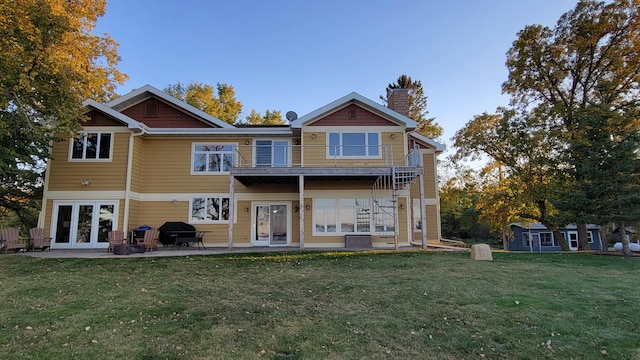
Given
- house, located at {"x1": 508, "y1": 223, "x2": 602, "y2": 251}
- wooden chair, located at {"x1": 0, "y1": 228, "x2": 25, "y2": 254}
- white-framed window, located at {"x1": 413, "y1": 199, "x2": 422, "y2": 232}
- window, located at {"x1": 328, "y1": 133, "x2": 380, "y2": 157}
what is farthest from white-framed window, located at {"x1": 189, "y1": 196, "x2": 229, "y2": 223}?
house, located at {"x1": 508, "y1": 223, "x2": 602, "y2": 251}

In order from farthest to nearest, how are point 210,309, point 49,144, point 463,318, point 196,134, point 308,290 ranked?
point 196,134, point 49,144, point 308,290, point 210,309, point 463,318

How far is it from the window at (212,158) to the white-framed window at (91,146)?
3357 millimetres

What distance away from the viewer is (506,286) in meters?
6.96

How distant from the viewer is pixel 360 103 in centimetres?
1498

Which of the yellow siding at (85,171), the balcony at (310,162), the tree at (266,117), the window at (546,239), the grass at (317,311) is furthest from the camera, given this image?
the window at (546,239)

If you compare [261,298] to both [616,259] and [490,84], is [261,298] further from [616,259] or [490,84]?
[490,84]

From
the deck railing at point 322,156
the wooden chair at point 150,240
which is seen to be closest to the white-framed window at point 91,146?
the wooden chair at point 150,240

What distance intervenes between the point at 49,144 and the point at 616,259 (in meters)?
21.2

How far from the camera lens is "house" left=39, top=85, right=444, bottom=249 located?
A: 46.2ft

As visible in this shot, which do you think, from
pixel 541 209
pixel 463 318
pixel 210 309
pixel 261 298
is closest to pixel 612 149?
pixel 541 209

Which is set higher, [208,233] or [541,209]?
[541,209]

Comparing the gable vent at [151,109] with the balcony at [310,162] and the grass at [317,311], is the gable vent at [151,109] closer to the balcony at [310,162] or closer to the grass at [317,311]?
the balcony at [310,162]

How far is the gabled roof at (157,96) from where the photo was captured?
1502cm

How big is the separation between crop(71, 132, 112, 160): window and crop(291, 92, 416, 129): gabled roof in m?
7.94
